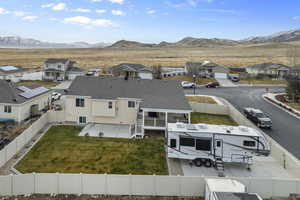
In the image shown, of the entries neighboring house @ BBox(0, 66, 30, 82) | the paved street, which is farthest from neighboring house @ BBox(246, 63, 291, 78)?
neighboring house @ BBox(0, 66, 30, 82)

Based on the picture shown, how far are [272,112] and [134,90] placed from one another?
790 inches

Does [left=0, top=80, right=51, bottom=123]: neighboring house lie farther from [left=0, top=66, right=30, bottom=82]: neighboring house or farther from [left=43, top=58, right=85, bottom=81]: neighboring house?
[left=43, top=58, right=85, bottom=81]: neighboring house

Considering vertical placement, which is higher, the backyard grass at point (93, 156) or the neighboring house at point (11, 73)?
the neighboring house at point (11, 73)

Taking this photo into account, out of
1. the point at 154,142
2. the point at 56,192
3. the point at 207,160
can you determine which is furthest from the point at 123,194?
the point at 154,142

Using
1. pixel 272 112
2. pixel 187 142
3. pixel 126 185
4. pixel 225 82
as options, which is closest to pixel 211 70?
pixel 225 82

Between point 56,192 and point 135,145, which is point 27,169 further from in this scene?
point 135,145

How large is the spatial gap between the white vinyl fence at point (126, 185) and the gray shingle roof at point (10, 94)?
15.2 metres

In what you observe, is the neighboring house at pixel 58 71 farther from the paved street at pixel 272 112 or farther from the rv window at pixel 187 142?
the rv window at pixel 187 142

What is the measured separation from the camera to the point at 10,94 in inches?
1038

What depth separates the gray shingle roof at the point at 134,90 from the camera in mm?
25634

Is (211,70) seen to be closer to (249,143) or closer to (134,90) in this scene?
(134,90)

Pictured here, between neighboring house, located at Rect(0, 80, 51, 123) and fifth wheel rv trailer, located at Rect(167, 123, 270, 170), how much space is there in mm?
17113

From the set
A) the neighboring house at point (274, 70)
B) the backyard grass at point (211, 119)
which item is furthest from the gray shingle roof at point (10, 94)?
the neighboring house at point (274, 70)

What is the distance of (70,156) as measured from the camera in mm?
18906
